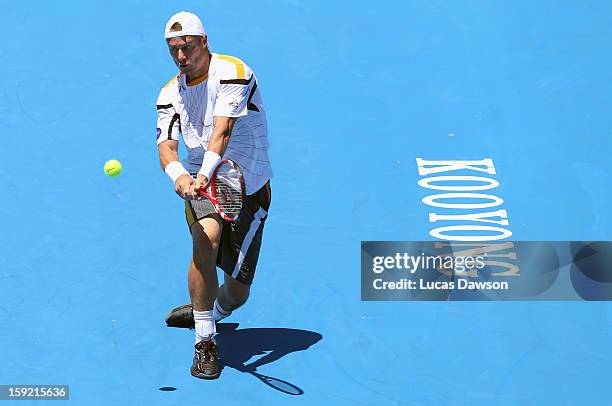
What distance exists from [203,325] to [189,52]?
1.60 meters

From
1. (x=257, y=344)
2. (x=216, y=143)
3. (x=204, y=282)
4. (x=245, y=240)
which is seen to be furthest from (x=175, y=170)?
(x=257, y=344)

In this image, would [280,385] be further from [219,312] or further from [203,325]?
[219,312]

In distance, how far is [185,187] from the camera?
361 inches

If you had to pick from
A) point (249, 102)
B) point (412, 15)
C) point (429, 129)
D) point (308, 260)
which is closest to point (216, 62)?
point (249, 102)

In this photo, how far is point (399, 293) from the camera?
1037cm

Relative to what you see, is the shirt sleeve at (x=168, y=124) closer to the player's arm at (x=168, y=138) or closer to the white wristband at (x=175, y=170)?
the player's arm at (x=168, y=138)

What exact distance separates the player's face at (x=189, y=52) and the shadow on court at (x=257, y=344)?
1.72 meters

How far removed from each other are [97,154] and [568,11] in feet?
13.2

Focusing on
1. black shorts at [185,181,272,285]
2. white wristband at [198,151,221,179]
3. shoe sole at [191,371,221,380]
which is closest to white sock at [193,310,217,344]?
shoe sole at [191,371,221,380]

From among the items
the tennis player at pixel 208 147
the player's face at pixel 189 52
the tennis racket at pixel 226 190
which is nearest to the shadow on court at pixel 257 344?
the tennis player at pixel 208 147

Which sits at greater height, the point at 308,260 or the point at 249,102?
the point at 249,102

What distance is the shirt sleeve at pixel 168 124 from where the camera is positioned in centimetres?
960

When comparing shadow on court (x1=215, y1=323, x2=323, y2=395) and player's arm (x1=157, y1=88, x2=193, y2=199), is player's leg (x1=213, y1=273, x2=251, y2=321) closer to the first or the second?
shadow on court (x1=215, y1=323, x2=323, y2=395)

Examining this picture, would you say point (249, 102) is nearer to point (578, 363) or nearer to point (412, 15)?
point (578, 363)
